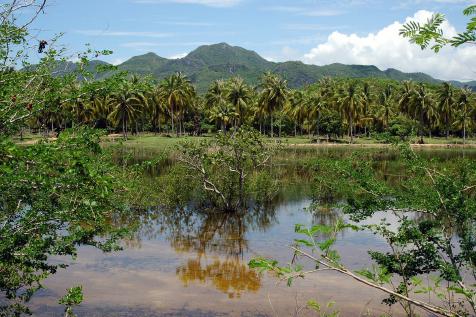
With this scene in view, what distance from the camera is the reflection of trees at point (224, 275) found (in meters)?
16.1

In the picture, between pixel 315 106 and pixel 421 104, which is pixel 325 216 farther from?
pixel 421 104

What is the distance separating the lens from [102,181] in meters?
6.35

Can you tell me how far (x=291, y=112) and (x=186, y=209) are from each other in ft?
209

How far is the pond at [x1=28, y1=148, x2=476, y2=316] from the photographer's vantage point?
14.4m

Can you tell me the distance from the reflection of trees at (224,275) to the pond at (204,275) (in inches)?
1.3

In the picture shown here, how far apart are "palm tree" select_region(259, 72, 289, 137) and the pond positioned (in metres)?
51.5

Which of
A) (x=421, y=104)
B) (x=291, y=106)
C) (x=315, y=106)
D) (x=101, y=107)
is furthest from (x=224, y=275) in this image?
(x=291, y=106)

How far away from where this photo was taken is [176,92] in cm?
7988

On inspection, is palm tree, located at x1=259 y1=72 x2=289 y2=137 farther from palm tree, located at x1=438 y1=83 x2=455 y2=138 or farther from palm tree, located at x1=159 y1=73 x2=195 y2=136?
palm tree, located at x1=438 y1=83 x2=455 y2=138

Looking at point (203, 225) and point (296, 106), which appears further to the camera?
point (296, 106)

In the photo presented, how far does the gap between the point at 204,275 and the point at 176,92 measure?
6490 centimetres

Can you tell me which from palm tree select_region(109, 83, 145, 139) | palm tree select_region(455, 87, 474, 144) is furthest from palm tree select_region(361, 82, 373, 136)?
palm tree select_region(109, 83, 145, 139)

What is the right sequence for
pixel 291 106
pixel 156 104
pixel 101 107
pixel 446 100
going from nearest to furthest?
1. pixel 101 107
2. pixel 446 100
3. pixel 156 104
4. pixel 291 106

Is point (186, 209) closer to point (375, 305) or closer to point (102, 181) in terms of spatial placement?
point (375, 305)
